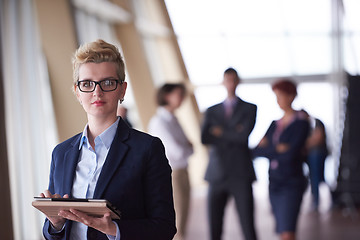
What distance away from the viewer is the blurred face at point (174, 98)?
5.48 m

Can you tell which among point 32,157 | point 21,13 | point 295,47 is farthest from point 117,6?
point 295,47

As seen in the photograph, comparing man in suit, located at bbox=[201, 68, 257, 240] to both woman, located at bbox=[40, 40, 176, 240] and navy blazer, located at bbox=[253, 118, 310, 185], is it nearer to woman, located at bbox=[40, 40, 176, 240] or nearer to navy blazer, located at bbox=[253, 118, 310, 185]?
navy blazer, located at bbox=[253, 118, 310, 185]

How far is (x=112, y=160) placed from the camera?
5.57ft

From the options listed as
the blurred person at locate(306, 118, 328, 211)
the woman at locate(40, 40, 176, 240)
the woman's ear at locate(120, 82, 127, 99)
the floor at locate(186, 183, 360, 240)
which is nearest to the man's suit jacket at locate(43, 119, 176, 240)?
the woman at locate(40, 40, 176, 240)

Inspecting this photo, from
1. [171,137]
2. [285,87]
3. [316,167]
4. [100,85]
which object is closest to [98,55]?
[100,85]

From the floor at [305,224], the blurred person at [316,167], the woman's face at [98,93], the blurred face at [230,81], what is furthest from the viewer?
the blurred person at [316,167]

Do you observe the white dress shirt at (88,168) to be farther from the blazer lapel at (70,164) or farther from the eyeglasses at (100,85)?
the eyeglasses at (100,85)

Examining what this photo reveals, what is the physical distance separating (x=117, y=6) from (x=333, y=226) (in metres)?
5.16

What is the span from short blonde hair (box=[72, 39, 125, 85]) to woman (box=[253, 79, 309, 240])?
9.08ft

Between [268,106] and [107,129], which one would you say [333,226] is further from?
[268,106]

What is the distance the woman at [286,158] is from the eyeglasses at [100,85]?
9.21 ft

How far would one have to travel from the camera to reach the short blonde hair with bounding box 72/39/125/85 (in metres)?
1.67

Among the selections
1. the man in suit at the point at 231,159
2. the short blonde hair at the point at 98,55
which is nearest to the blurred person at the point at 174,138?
the man in suit at the point at 231,159

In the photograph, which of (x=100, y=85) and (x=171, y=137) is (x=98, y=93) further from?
(x=171, y=137)
